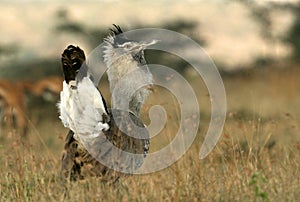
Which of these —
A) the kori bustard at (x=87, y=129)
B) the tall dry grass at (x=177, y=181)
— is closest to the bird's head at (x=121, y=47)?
the tall dry grass at (x=177, y=181)

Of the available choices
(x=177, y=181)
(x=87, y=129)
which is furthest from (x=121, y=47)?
(x=177, y=181)

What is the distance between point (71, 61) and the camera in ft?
23.1

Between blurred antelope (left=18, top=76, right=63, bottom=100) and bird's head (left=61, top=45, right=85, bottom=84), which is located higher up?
blurred antelope (left=18, top=76, right=63, bottom=100)

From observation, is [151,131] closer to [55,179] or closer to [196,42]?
[55,179]

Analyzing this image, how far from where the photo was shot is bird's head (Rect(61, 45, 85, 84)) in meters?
7.03

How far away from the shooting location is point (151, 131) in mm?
8102

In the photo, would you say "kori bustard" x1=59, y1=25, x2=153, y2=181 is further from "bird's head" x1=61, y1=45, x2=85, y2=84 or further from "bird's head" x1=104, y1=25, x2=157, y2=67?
"bird's head" x1=104, y1=25, x2=157, y2=67

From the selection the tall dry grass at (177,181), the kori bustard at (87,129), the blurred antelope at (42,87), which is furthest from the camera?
the blurred antelope at (42,87)

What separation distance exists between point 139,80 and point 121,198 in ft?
5.83

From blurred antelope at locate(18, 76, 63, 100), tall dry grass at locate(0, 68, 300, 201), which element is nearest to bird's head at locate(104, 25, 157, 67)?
tall dry grass at locate(0, 68, 300, 201)

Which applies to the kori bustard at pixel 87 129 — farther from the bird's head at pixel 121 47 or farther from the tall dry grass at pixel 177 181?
the bird's head at pixel 121 47

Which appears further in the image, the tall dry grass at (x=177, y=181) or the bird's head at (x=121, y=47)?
the bird's head at (x=121, y=47)

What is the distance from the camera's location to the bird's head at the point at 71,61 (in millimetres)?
7026

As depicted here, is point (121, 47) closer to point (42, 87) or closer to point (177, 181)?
point (177, 181)
